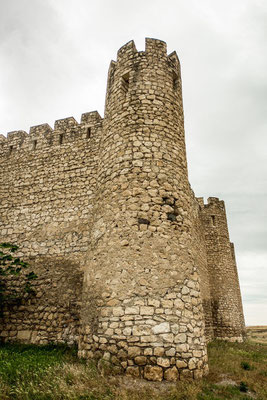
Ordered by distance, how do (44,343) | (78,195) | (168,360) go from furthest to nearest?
(78,195), (44,343), (168,360)

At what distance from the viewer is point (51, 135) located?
11750 millimetres

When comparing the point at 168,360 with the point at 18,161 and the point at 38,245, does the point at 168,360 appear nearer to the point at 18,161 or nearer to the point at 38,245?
the point at 38,245

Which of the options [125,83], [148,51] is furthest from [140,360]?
[148,51]

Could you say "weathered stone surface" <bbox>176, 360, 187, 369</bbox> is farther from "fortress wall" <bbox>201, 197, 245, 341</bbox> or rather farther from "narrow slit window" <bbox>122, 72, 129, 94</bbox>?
"fortress wall" <bbox>201, 197, 245, 341</bbox>

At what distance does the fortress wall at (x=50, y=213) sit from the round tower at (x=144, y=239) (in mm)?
2207

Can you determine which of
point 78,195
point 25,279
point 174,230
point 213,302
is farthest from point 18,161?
point 213,302

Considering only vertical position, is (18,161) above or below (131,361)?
above

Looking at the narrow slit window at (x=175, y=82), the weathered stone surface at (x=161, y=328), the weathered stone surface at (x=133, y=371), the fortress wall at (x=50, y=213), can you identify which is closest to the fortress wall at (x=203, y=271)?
the fortress wall at (x=50, y=213)

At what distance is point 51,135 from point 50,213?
3.64 meters

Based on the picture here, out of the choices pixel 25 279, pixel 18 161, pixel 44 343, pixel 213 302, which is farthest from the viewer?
pixel 213 302

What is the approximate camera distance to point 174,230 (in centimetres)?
659

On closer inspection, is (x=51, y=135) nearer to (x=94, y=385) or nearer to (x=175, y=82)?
(x=175, y=82)

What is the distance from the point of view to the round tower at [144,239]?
5410 mm

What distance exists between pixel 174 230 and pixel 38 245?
5526mm
